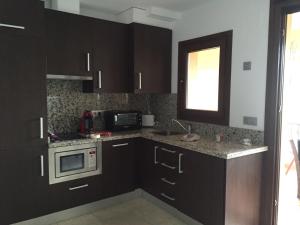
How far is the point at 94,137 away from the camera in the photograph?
9.07 feet

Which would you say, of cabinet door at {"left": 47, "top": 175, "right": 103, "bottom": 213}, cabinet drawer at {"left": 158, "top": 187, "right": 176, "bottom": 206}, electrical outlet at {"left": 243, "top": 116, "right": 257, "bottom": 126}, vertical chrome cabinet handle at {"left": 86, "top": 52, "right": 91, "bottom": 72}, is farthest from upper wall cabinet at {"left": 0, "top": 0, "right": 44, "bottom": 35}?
electrical outlet at {"left": 243, "top": 116, "right": 257, "bottom": 126}

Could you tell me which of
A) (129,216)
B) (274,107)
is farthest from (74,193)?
(274,107)

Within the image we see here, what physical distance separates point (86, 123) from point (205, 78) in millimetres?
1566

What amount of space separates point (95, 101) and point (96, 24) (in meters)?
0.98

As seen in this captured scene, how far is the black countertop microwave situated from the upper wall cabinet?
1.30m

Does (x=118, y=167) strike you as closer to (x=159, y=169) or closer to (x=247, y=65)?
(x=159, y=169)

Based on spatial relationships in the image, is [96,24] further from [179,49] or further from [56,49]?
[179,49]

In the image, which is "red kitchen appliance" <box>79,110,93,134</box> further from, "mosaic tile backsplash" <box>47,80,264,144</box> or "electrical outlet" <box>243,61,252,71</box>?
"electrical outlet" <box>243,61,252,71</box>

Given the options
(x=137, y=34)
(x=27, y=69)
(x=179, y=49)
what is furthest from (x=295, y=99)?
(x=27, y=69)

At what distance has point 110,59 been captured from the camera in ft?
10.0

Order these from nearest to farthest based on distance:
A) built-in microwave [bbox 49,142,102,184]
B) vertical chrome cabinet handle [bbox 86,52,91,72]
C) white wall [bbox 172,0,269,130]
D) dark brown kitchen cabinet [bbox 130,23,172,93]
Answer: white wall [bbox 172,0,269,130] → built-in microwave [bbox 49,142,102,184] → vertical chrome cabinet handle [bbox 86,52,91,72] → dark brown kitchen cabinet [bbox 130,23,172,93]

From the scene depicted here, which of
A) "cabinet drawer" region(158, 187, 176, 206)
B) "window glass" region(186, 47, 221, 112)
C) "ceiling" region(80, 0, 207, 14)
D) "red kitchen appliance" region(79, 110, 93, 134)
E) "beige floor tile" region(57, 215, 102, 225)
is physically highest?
"ceiling" region(80, 0, 207, 14)

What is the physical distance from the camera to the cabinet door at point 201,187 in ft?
7.17

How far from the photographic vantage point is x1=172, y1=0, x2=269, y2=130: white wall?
2.41 meters
